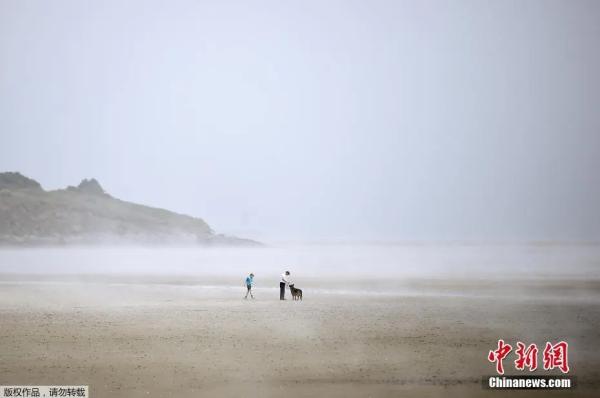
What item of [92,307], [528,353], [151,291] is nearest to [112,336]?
[92,307]

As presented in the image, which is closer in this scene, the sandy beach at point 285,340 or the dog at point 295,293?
the sandy beach at point 285,340

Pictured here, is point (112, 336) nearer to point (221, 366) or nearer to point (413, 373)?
point (221, 366)

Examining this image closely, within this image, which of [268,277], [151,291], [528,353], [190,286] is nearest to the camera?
[528,353]

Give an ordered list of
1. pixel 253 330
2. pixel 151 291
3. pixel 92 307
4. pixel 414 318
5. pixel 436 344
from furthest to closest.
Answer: pixel 151 291 < pixel 92 307 < pixel 414 318 < pixel 253 330 < pixel 436 344

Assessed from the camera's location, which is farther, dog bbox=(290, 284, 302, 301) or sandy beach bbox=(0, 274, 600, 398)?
dog bbox=(290, 284, 302, 301)

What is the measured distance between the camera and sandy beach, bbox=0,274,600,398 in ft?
56.3

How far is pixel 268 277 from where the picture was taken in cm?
5134

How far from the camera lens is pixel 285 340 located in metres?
21.8

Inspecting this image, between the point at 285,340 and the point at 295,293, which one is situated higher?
the point at 295,293

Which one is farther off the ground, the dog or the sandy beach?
the dog

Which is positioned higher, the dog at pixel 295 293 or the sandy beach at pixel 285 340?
the dog at pixel 295 293

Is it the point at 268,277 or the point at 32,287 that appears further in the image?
the point at 268,277

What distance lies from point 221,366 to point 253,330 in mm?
4895

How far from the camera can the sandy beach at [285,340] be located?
56.3 feet
